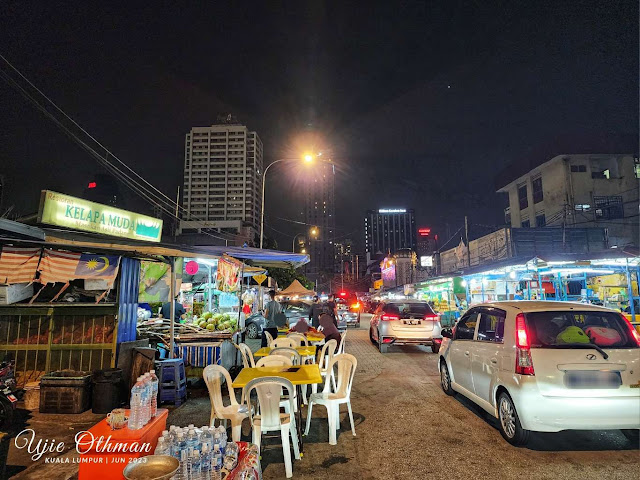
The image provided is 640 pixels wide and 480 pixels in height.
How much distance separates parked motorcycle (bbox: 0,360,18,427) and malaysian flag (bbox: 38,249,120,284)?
70.7 inches

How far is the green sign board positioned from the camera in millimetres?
7707

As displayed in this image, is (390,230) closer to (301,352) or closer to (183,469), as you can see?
(301,352)

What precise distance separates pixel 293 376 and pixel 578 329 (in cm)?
372

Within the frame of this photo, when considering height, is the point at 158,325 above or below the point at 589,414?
above

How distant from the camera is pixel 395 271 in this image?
211 feet

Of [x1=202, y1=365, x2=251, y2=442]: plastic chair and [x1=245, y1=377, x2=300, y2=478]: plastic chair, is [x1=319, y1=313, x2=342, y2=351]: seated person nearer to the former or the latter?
[x1=202, y1=365, x2=251, y2=442]: plastic chair

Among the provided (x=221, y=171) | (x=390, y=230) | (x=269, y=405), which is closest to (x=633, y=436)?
(x=269, y=405)

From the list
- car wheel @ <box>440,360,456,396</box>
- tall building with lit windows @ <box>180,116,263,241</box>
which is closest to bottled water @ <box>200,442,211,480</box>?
car wheel @ <box>440,360,456,396</box>

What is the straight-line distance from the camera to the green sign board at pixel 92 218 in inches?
303

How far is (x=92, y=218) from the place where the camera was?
351 inches

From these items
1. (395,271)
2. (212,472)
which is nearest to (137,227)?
(212,472)

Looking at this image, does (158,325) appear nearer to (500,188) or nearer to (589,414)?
(589,414)

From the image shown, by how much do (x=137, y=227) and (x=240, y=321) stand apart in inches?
156

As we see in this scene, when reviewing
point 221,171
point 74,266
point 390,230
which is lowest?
point 74,266
